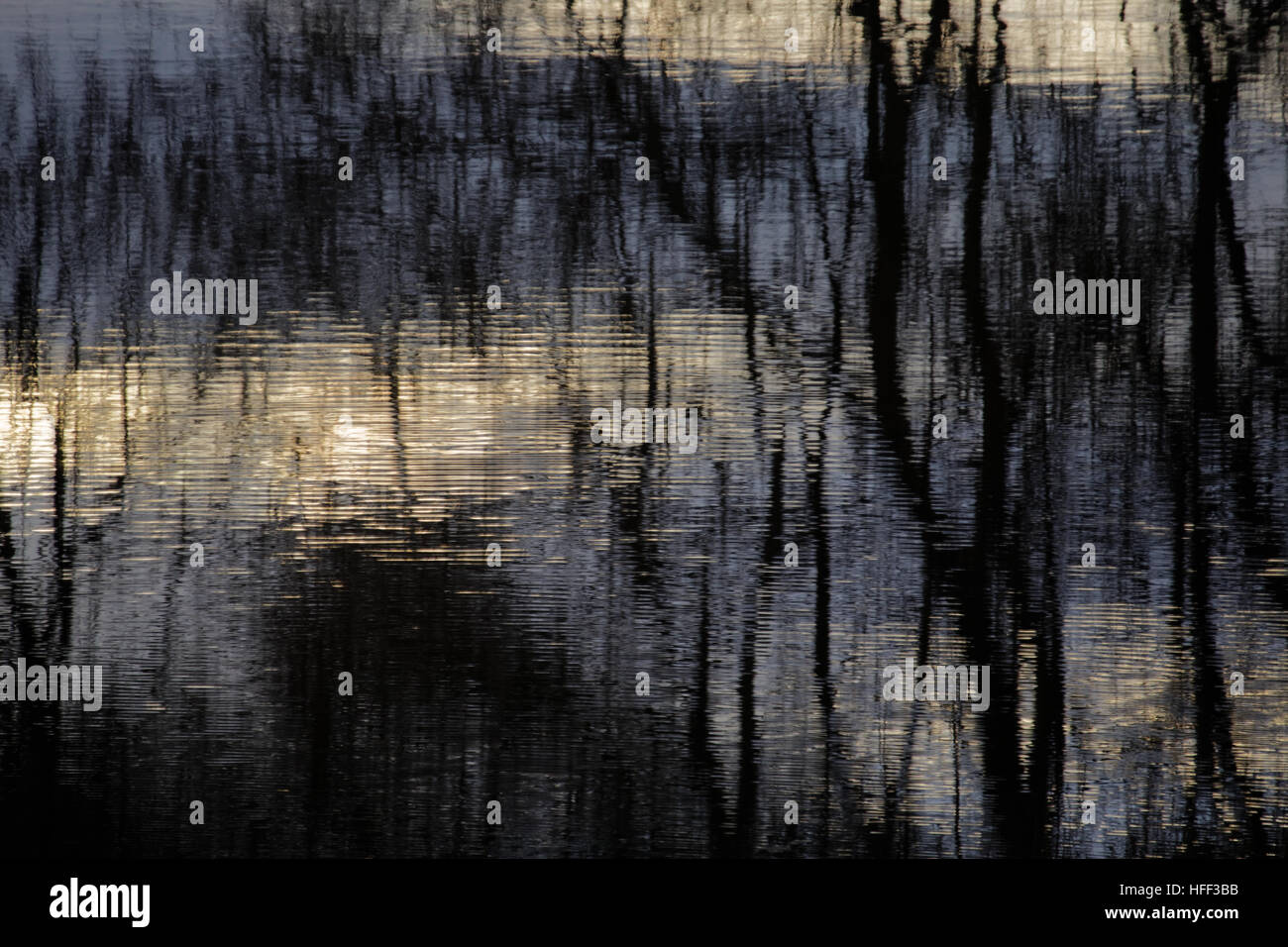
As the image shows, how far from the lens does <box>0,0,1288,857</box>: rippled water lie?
1950mm

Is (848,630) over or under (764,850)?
over

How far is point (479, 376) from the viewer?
6.44 feet

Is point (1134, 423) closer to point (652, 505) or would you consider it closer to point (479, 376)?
point (652, 505)

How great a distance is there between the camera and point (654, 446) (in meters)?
1.96

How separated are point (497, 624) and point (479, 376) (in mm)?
506

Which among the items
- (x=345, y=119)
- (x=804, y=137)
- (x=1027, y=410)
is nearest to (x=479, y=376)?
(x=345, y=119)

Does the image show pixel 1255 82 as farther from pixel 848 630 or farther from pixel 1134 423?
pixel 848 630

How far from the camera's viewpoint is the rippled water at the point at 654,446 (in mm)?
1950

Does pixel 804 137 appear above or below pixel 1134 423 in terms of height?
above

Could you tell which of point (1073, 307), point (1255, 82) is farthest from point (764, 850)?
point (1255, 82)

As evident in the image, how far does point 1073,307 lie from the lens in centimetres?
195

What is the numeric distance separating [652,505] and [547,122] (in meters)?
0.81
